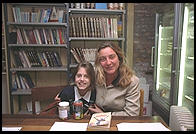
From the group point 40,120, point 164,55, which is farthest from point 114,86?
point 164,55

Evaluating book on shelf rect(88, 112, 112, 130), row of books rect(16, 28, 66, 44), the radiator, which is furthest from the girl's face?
row of books rect(16, 28, 66, 44)

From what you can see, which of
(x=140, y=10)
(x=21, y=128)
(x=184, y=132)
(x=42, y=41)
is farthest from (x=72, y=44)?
(x=184, y=132)

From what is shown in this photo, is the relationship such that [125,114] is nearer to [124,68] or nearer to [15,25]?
[124,68]

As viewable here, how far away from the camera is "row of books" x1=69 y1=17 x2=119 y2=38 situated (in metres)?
2.62

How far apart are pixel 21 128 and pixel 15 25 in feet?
6.81

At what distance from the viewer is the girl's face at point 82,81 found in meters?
1.32

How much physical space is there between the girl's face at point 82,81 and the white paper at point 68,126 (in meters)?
0.34

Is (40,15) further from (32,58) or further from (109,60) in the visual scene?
(109,60)

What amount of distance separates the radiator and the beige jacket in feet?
1.39

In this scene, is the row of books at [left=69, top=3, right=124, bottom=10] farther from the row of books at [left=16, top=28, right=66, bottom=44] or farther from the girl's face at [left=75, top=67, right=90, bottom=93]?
the girl's face at [left=75, top=67, right=90, bottom=93]

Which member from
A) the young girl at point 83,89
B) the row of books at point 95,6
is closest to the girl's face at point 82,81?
the young girl at point 83,89

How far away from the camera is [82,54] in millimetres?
2764

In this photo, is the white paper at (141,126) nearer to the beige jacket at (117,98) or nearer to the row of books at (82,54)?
the beige jacket at (117,98)

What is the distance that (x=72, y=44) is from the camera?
113 inches
